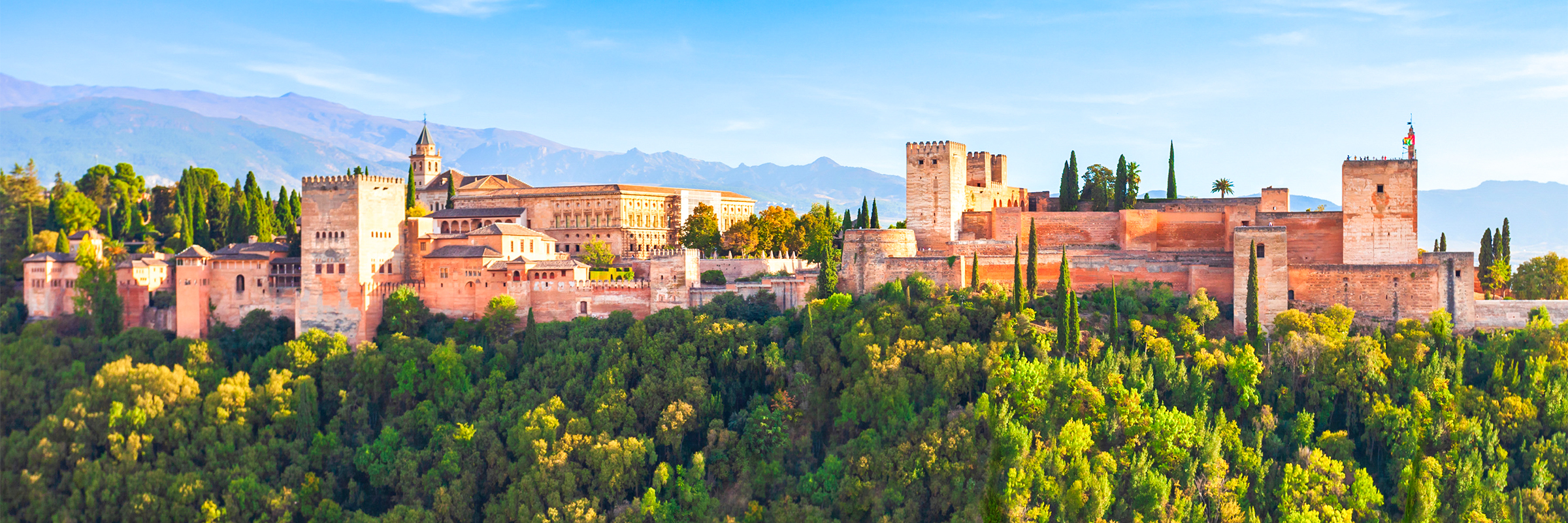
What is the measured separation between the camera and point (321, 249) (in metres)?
42.8

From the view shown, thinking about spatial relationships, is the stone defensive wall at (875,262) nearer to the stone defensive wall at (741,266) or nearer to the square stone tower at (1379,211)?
the stone defensive wall at (741,266)

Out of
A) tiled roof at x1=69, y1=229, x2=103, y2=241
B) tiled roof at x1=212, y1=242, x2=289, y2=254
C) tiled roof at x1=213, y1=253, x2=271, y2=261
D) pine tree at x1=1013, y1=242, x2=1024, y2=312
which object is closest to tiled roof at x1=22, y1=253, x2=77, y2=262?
tiled roof at x1=69, y1=229, x2=103, y2=241

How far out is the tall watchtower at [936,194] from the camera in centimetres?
4397

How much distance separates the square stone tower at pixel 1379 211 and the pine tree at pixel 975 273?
37.8ft

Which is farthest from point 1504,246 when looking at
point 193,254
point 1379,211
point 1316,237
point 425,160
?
point 425,160

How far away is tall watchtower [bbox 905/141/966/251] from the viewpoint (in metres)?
44.0

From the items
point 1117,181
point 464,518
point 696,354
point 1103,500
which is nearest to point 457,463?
point 464,518

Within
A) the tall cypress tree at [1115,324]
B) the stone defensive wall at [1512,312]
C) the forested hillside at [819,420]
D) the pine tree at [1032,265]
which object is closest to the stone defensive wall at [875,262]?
the forested hillside at [819,420]

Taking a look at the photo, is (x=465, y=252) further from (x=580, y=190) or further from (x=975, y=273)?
(x=975, y=273)

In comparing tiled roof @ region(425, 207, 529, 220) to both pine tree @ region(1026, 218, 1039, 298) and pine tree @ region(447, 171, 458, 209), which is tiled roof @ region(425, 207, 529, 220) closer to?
pine tree @ region(447, 171, 458, 209)

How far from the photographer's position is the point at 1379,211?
37031mm

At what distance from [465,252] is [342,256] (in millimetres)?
4321

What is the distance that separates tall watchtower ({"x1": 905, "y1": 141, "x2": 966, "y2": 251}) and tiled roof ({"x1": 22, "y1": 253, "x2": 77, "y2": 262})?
3294cm

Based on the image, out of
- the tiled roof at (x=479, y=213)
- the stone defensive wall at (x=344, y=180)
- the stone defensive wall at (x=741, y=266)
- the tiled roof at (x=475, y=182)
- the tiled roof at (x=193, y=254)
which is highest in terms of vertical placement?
the tiled roof at (x=475, y=182)
